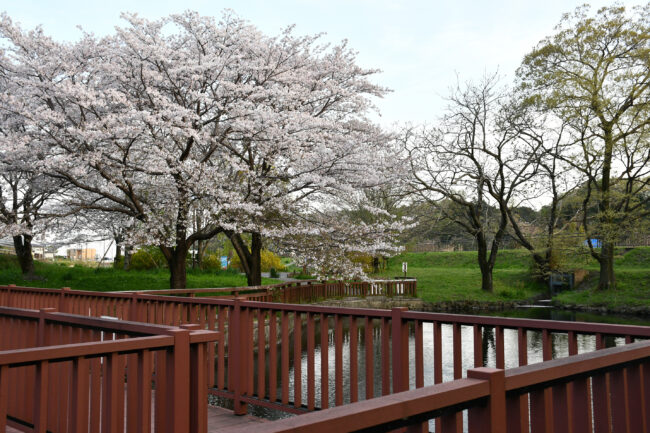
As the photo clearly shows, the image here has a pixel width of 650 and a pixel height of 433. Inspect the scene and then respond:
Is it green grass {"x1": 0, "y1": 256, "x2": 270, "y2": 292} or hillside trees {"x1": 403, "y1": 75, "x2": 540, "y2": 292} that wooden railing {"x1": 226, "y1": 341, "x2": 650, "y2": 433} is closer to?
green grass {"x1": 0, "y1": 256, "x2": 270, "y2": 292}

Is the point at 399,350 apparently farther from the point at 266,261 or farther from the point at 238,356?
the point at 266,261

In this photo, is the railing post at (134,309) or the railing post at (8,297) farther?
the railing post at (8,297)

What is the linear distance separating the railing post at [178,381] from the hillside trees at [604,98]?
2405 cm

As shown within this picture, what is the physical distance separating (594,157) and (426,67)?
8.42m

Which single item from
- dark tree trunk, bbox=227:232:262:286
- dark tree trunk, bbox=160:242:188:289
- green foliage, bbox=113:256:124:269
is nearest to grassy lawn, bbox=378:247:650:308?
dark tree trunk, bbox=227:232:262:286

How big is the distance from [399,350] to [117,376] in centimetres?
215

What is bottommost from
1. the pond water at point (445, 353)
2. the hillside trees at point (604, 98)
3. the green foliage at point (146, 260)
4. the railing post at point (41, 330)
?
the pond water at point (445, 353)

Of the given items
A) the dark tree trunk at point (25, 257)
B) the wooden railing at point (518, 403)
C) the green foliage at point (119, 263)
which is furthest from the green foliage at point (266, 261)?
the wooden railing at point (518, 403)

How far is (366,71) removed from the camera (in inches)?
725

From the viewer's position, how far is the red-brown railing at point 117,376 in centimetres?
248

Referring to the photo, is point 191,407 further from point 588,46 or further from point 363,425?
point 588,46

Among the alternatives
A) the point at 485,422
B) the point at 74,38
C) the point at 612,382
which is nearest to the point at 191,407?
the point at 485,422

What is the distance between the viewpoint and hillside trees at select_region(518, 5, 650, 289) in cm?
2375

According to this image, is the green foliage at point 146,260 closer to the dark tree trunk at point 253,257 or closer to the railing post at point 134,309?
the dark tree trunk at point 253,257
